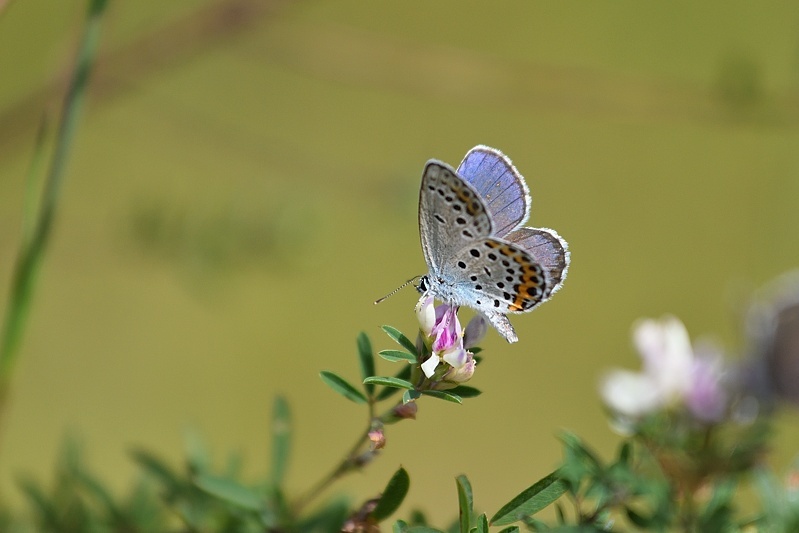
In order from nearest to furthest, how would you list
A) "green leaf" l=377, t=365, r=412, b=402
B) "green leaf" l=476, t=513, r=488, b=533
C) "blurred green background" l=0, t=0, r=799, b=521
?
"green leaf" l=476, t=513, r=488, b=533
"green leaf" l=377, t=365, r=412, b=402
"blurred green background" l=0, t=0, r=799, b=521

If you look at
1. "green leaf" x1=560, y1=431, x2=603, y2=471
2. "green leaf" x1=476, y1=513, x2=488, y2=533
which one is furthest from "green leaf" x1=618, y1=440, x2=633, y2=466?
"green leaf" x1=476, y1=513, x2=488, y2=533

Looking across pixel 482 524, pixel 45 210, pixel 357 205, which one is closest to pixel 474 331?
pixel 482 524

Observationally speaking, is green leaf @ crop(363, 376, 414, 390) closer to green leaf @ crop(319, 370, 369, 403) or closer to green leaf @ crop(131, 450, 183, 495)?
green leaf @ crop(319, 370, 369, 403)

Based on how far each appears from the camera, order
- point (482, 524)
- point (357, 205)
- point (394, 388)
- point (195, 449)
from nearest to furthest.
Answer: point (482, 524) → point (394, 388) → point (195, 449) → point (357, 205)

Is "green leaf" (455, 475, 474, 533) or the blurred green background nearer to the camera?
"green leaf" (455, 475, 474, 533)

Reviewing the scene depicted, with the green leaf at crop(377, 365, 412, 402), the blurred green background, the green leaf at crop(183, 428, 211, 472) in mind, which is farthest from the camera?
the blurred green background

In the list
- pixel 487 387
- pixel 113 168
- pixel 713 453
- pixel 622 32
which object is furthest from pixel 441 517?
pixel 622 32

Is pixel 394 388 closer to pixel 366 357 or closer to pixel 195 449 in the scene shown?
pixel 366 357

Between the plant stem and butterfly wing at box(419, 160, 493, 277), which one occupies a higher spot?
butterfly wing at box(419, 160, 493, 277)
